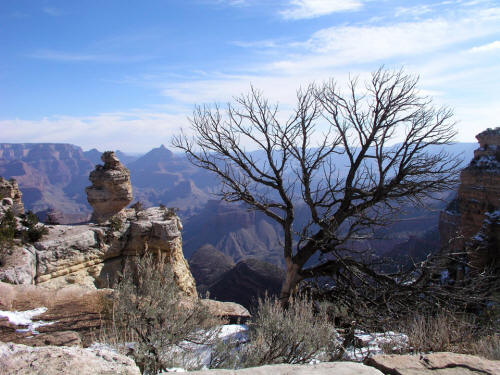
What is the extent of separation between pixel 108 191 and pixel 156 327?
35.0ft

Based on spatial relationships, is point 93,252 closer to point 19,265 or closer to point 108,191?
point 19,265

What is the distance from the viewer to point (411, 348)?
5141 millimetres

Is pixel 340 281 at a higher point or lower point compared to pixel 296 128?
lower

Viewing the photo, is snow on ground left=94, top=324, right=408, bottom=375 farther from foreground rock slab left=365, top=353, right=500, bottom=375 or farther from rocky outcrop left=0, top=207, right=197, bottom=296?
rocky outcrop left=0, top=207, right=197, bottom=296

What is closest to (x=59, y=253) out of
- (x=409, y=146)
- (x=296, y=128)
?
(x=296, y=128)

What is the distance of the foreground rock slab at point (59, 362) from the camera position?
2.38 m

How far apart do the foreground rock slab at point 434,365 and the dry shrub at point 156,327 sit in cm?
225

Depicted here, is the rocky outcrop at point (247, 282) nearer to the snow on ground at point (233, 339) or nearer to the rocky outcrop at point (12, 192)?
the rocky outcrop at point (12, 192)

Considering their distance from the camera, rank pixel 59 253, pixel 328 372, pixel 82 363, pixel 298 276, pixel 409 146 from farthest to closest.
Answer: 1. pixel 59 253
2. pixel 298 276
3. pixel 409 146
4. pixel 328 372
5. pixel 82 363

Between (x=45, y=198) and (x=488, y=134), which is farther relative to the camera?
(x=45, y=198)

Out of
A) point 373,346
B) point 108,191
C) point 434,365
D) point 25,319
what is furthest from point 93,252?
point 434,365

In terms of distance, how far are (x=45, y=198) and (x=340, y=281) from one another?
697 feet

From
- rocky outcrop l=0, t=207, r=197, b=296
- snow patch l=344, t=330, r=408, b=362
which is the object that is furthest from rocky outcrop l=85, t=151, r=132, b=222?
snow patch l=344, t=330, r=408, b=362

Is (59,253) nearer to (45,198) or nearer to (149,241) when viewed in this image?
(149,241)
